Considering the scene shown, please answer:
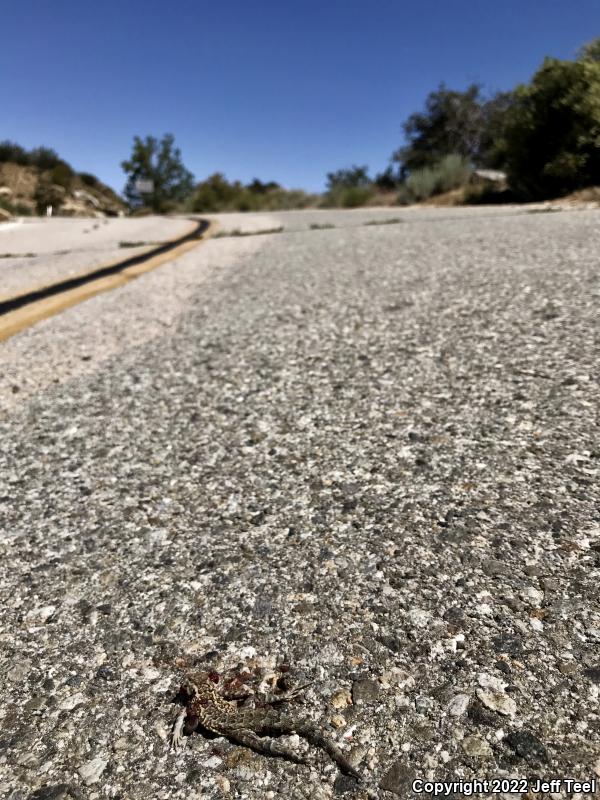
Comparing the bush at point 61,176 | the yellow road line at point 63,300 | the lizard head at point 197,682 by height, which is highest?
the bush at point 61,176

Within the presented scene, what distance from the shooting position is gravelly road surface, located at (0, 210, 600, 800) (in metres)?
1.12

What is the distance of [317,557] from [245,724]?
0.55 m

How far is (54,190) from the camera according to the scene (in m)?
37.6

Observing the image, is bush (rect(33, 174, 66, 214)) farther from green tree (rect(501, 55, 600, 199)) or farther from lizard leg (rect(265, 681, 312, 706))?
lizard leg (rect(265, 681, 312, 706))

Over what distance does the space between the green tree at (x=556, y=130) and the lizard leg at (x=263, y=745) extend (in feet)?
51.9

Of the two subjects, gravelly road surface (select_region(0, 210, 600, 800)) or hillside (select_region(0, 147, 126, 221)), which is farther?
hillside (select_region(0, 147, 126, 221))

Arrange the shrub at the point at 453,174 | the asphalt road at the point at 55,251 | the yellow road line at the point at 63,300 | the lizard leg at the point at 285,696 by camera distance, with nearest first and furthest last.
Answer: the lizard leg at the point at 285,696 → the yellow road line at the point at 63,300 → the asphalt road at the point at 55,251 → the shrub at the point at 453,174

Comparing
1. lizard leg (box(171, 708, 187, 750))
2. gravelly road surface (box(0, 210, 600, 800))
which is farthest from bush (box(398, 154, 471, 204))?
lizard leg (box(171, 708, 187, 750))

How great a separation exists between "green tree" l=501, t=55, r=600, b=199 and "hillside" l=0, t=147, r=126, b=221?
27.8m

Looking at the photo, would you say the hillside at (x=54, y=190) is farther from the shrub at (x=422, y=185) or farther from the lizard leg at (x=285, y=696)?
the lizard leg at (x=285, y=696)

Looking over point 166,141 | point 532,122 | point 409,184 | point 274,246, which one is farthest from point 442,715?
point 166,141

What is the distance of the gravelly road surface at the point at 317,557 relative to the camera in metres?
1.12

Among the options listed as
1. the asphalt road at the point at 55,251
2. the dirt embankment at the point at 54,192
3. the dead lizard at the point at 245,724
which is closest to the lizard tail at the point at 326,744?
the dead lizard at the point at 245,724

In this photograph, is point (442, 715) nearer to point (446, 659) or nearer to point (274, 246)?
point (446, 659)
